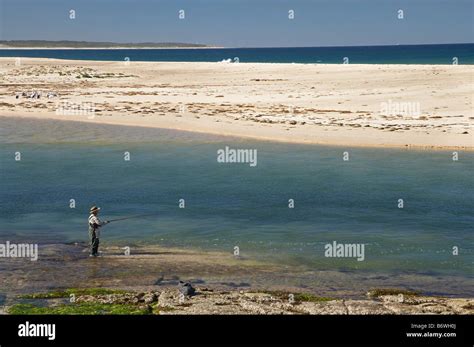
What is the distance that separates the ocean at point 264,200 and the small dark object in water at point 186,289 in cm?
337

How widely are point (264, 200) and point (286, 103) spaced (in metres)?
25.2

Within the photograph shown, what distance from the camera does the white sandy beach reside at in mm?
37625

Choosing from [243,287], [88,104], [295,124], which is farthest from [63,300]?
[88,104]

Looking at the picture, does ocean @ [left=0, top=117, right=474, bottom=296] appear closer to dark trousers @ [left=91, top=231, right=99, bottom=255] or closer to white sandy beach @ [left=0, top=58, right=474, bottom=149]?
dark trousers @ [left=91, top=231, right=99, bottom=255]

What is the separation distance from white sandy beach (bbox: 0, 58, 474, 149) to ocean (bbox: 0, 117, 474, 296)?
11.1 feet

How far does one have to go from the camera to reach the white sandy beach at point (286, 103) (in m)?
37.6

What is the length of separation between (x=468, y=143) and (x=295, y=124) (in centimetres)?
993

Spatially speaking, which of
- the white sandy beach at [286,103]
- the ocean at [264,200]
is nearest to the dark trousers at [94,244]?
the ocean at [264,200]

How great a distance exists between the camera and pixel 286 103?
160 feet
